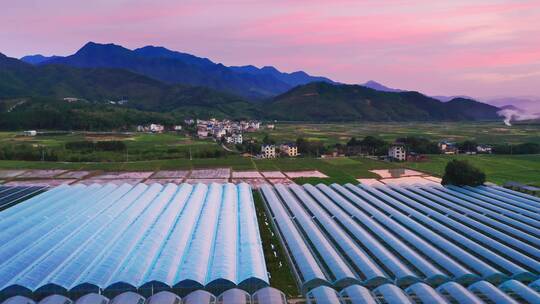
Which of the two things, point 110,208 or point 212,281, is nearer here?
point 212,281

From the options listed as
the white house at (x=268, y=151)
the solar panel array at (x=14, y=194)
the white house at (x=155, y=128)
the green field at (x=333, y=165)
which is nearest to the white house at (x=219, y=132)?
the white house at (x=155, y=128)

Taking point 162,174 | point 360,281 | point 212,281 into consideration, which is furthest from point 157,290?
point 162,174

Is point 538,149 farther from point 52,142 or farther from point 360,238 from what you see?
point 52,142

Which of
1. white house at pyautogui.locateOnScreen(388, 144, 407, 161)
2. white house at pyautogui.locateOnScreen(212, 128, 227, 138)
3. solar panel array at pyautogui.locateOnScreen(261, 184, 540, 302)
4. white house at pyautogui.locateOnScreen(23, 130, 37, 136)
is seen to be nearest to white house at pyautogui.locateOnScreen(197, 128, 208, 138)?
white house at pyautogui.locateOnScreen(212, 128, 227, 138)

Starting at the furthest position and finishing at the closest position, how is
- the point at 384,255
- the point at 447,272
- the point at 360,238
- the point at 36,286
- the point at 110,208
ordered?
the point at 110,208, the point at 360,238, the point at 384,255, the point at 447,272, the point at 36,286

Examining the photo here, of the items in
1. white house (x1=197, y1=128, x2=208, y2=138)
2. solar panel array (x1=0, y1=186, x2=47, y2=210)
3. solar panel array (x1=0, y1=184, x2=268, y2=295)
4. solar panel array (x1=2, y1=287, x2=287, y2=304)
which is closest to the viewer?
solar panel array (x1=2, y1=287, x2=287, y2=304)

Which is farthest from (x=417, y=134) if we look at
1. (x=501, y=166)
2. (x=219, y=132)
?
(x=501, y=166)

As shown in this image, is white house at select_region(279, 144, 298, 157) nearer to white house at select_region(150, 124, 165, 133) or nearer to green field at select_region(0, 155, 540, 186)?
green field at select_region(0, 155, 540, 186)
